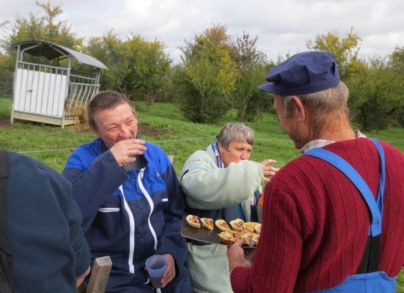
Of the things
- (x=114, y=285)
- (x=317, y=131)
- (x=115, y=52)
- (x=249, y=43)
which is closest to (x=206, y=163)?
(x=114, y=285)

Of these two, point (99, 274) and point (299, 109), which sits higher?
point (299, 109)

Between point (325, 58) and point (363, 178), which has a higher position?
point (325, 58)

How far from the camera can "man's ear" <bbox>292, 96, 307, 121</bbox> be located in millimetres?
1398

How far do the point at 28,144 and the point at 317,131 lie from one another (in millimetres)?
8495

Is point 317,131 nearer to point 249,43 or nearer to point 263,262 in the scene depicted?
point 263,262

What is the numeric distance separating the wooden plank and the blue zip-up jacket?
0.32 m

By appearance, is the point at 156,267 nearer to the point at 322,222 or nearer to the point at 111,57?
the point at 322,222

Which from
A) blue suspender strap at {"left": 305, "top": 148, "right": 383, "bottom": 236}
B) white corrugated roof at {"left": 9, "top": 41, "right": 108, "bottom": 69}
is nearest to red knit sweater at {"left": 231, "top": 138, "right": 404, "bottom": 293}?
blue suspender strap at {"left": 305, "top": 148, "right": 383, "bottom": 236}

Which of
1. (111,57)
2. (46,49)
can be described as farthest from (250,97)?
(111,57)

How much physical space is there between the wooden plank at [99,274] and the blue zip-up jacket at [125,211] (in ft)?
1.06

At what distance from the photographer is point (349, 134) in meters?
1.43

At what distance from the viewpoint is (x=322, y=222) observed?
127cm

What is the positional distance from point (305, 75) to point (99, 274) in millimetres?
1268

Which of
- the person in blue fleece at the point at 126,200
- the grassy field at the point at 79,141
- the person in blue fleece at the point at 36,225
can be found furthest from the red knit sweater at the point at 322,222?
the grassy field at the point at 79,141
